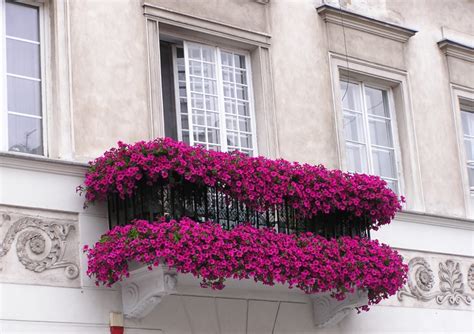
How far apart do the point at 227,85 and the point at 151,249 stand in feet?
10.7

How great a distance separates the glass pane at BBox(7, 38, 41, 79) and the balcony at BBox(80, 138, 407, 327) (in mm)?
1300

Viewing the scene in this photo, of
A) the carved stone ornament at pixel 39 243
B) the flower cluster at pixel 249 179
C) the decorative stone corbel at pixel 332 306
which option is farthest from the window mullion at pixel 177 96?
the decorative stone corbel at pixel 332 306

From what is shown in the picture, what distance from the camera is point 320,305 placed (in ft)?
42.8

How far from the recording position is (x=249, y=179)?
38.7ft

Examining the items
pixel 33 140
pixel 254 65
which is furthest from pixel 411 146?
pixel 33 140

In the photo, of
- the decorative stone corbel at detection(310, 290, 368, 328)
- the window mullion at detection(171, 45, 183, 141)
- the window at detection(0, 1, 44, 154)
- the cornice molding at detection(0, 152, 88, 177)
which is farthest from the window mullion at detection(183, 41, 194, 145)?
the decorative stone corbel at detection(310, 290, 368, 328)

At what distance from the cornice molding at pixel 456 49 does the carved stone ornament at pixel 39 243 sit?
6.70 m

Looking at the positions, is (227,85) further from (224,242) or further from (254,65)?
(224,242)

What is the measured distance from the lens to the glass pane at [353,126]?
1464 cm

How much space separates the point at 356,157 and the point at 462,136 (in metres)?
1.90

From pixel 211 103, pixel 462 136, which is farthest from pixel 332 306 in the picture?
pixel 462 136

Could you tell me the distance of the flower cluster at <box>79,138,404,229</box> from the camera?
11.3m

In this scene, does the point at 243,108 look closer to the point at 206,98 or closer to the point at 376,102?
the point at 206,98

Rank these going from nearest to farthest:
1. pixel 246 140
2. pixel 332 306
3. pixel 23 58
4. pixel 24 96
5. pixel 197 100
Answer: pixel 24 96 → pixel 23 58 → pixel 332 306 → pixel 197 100 → pixel 246 140
